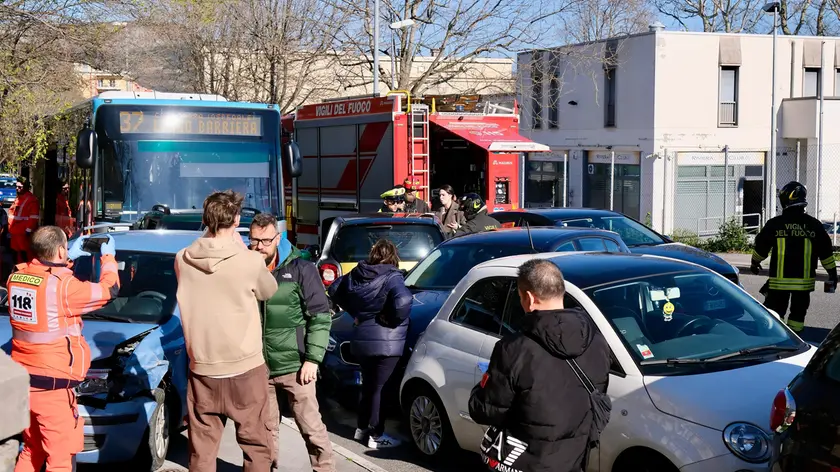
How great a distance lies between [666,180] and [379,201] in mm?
15465

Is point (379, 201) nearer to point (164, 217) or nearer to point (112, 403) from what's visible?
point (164, 217)

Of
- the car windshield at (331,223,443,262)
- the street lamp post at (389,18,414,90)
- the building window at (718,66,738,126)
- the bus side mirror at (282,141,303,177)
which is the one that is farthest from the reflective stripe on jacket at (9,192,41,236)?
the building window at (718,66,738,126)

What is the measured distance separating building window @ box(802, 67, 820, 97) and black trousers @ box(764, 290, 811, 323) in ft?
93.0

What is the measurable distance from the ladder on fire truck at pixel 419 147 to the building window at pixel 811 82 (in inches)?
881

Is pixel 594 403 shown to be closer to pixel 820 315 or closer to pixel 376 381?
pixel 376 381

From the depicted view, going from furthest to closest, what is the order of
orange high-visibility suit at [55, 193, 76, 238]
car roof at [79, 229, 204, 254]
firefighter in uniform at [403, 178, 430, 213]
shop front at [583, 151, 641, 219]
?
shop front at [583, 151, 641, 219]
orange high-visibility suit at [55, 193, 76, 238]
firefighter in uniform at [403, 178, 430, 213]
car roof at [79, 229, 204, 254]

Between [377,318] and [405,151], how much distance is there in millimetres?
10530

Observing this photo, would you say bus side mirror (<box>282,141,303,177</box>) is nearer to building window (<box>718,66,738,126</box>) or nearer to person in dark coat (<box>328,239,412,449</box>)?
person in dark coat (<box>328,239,412,449</box>)

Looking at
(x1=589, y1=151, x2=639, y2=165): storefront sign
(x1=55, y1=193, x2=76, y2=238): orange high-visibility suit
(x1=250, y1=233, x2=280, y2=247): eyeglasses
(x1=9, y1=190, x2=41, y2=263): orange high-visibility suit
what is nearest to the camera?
(x1=250, y1=233, x2=280, y2=247): eyeglasses

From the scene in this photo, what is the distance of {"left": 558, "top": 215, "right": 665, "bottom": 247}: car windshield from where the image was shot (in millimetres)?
13367

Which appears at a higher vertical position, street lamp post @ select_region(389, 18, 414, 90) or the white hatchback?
street lamp post @ select_region(389, 18, 414, 90)

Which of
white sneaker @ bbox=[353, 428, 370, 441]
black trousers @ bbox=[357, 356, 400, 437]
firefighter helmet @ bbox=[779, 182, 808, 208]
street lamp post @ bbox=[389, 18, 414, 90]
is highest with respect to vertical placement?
street lamp post @ bbox=[389, 18, 414, 90]

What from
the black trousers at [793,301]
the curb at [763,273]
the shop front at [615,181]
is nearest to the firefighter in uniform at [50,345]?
the black trousers at [793,301]

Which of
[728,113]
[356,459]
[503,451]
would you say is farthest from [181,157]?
[728,113]
